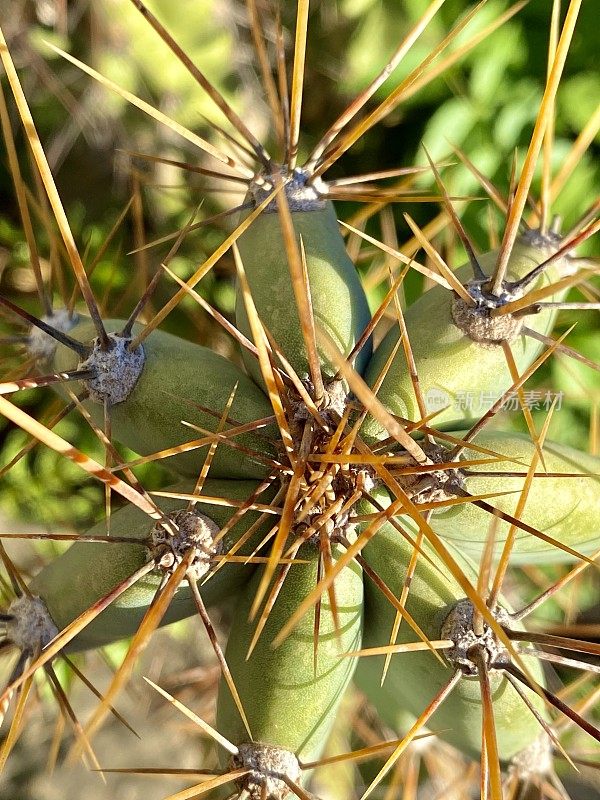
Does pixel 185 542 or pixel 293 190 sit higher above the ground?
pixel 293 190

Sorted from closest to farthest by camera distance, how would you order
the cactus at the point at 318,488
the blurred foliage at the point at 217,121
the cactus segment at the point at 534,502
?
1. the cactus at the point at 318,488
2. the cactus segment at the point at 534,502
3. the blurred foliage at the point at 217,121

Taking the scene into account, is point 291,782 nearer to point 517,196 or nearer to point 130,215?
point 517,196

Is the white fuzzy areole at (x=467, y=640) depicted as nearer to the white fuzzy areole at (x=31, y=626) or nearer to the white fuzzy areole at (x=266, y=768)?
the white fuzzy areole at (x=266, y=768)

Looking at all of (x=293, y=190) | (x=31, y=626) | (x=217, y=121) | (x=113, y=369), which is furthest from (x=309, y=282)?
(x=217, y=121)

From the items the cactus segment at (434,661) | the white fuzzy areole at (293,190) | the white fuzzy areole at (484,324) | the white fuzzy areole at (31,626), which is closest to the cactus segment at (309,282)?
the white fuzzy areole at (293,190)

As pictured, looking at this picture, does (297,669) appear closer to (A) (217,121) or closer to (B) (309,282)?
(B) (309,282)

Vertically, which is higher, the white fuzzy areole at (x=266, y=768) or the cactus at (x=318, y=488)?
the cactus at (x=318, y=488)
